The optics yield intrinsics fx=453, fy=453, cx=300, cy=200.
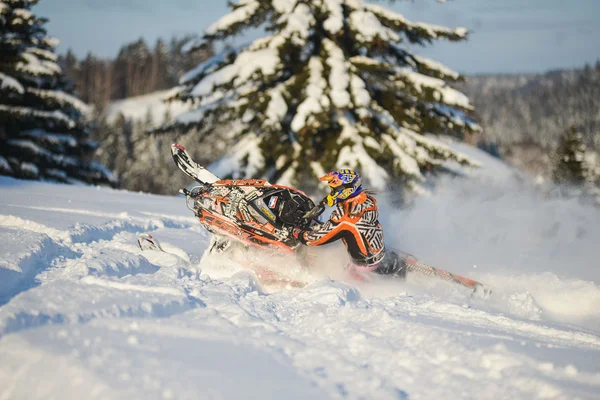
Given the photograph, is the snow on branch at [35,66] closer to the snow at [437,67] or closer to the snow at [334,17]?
the snow at [334,17]

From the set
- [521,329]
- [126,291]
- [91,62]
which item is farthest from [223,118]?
[91,62]

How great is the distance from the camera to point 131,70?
95.9 m

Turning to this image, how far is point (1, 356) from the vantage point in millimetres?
2826

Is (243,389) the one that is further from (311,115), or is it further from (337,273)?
(311,115)

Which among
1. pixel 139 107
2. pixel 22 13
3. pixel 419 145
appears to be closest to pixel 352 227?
pixel 419 145

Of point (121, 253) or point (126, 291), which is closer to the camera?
point (126, 291)

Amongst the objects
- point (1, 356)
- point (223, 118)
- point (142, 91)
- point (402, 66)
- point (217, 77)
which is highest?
point (142, 91)

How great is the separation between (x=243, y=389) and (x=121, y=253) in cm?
338

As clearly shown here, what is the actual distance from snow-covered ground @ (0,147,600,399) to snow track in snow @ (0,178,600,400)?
13 mm

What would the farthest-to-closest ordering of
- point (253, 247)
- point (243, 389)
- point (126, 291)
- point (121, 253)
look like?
point (253, 247) < point (121, 253) < point (126, 291) < point (243, 389)

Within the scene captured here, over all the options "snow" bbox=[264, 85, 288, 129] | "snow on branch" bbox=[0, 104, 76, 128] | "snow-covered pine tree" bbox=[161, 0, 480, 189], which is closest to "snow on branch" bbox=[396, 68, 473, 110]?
"snow-covered pine tree" bbox=[161, 0, 480, 189]

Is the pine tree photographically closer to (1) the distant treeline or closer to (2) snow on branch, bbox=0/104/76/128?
(2) snow on branch, bbox=0/104/76/128

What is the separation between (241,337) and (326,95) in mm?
8301

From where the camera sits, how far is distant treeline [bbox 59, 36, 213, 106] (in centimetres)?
8794
